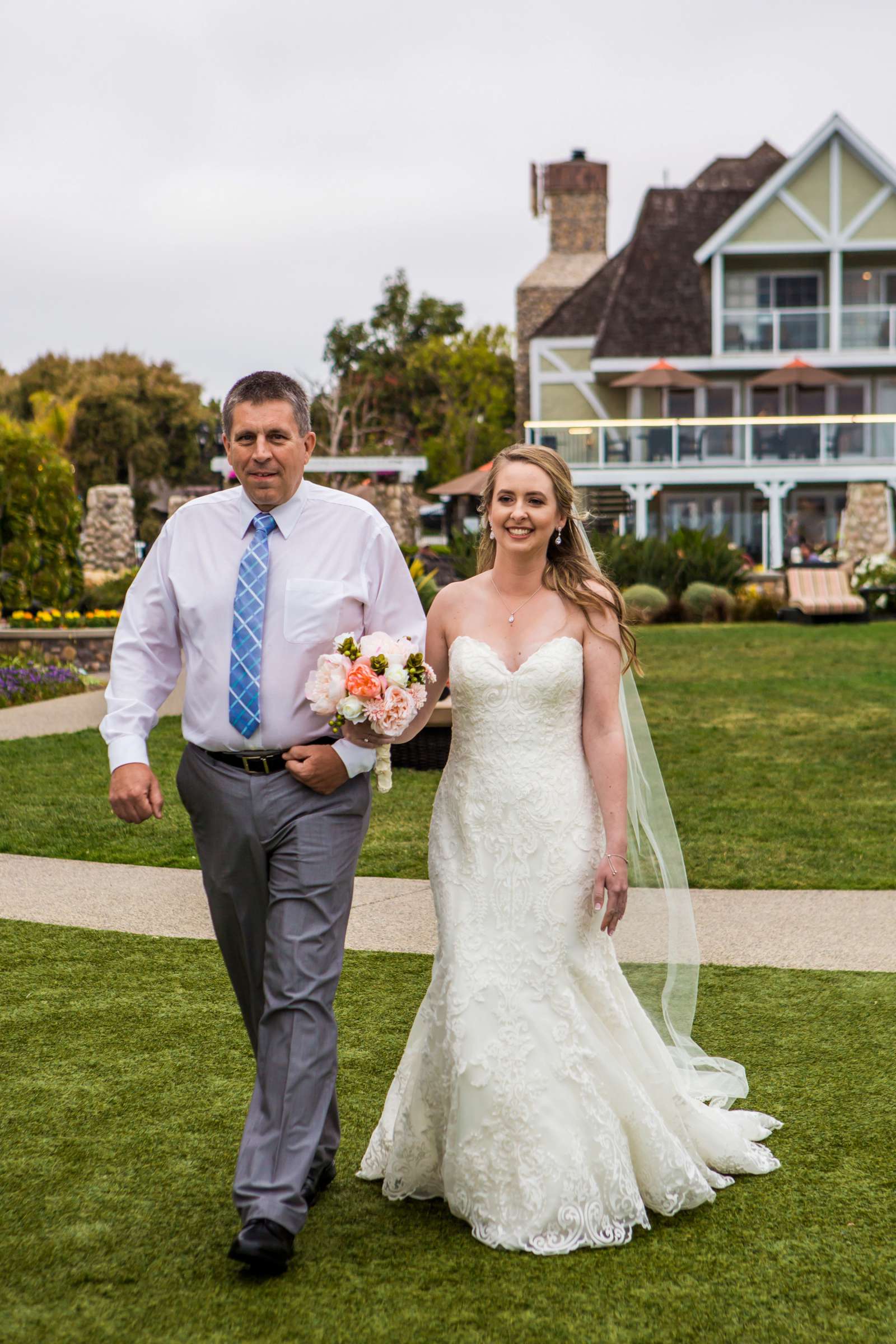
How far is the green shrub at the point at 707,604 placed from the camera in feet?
71.2

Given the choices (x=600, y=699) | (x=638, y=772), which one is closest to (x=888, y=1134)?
(x=638, y=772)

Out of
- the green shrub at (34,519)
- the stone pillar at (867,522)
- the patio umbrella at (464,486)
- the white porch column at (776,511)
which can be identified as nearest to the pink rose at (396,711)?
the green shrub at (34,519)

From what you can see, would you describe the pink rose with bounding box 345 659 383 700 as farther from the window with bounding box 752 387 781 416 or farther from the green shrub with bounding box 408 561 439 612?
the window with bounding box 752 387 781 416

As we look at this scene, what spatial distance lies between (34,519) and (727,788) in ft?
36.1

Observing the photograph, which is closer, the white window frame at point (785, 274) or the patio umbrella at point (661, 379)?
the patio umbrella at point (661, 379)

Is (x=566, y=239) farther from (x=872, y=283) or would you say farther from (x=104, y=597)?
(x=104, y=597)

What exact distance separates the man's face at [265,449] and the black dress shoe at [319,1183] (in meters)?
1.66

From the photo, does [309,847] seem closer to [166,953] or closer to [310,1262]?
[310,1262]

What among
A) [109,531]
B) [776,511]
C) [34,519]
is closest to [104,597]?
[34,519]

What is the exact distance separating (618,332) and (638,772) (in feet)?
108

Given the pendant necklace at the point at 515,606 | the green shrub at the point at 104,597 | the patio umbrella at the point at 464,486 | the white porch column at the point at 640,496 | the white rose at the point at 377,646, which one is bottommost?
the green shrub at the point at 104,597

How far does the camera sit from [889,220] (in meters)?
35.0

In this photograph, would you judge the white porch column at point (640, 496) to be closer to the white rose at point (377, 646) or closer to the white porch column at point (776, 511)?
the white porch column at point (776, 511)

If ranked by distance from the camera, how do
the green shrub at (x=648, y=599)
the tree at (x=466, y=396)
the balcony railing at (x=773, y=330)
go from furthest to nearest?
the tree at (x=466, y=396)
the balcony railing at (x=773, y=330)
the green shrub at (x=648, y=599)
